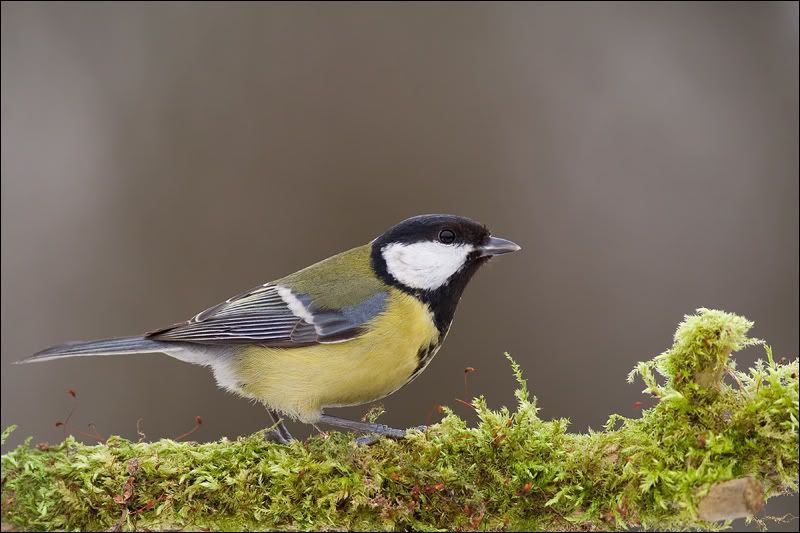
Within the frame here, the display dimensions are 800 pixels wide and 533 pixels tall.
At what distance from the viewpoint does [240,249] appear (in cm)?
329

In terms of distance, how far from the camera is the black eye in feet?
5.53

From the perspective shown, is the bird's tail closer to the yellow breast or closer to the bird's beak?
the yellow breast

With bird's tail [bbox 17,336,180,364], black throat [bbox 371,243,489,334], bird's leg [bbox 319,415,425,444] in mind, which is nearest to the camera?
bird's leg [bbox 319,415,425,444]

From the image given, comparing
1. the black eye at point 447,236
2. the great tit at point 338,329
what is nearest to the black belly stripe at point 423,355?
the great tit at point 338,329

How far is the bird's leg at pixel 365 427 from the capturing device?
139cm

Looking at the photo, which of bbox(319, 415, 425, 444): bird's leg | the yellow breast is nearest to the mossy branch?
bbox(319, 415, 425, 444): bird's leg

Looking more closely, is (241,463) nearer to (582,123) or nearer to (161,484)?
(161,484)

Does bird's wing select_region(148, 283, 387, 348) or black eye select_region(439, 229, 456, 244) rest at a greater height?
black eye select_region(439, 229, 456, 244)

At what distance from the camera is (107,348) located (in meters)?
1.61

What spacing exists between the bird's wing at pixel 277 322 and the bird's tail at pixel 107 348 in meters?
0.02

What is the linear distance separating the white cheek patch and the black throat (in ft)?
0.04

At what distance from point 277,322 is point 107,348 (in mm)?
387

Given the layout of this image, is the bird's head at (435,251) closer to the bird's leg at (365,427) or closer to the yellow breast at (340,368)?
the yellow breast at (340,368)

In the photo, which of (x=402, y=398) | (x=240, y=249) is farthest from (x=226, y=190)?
(x=402, y=398)
